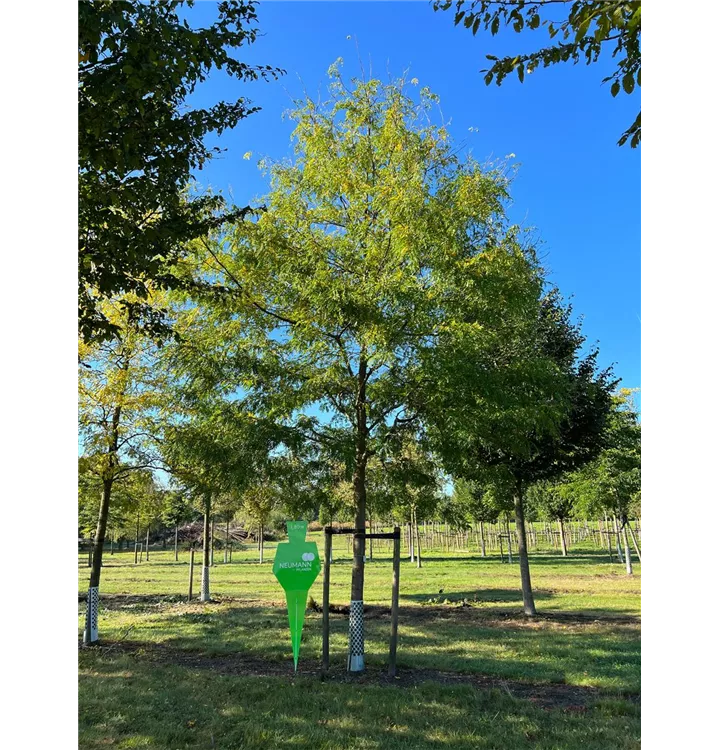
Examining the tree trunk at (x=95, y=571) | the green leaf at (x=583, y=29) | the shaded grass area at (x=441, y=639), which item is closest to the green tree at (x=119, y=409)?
the tree trunk at (x=95, y=571)

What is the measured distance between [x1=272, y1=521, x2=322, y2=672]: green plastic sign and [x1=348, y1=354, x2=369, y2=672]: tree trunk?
2.55 feet

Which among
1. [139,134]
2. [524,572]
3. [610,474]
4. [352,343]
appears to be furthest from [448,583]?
[139,134]

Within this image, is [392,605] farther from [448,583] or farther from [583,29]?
[448,583]

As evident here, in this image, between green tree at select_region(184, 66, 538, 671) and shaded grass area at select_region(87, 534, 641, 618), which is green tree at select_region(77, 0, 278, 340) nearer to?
green tree at select_region(184, 66, 538, 671)

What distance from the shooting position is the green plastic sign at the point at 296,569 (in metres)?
3.82

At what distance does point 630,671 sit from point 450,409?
94.3 inches

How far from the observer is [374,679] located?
4309 mm

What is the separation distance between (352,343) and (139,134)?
2.66 meters

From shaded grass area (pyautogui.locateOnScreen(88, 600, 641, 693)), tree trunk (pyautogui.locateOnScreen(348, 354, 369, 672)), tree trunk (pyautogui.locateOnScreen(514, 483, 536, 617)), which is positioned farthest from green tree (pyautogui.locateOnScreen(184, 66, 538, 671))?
tree trunk (pyautogui.locateOnScreen(514, 483, 536, 617))

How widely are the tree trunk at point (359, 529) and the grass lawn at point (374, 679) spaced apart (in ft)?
0.81

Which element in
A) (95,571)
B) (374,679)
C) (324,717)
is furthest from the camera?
(95,571)

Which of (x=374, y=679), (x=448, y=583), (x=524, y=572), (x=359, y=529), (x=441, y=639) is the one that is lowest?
(x=448, y=583)

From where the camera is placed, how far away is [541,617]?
7461mm
